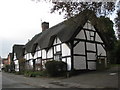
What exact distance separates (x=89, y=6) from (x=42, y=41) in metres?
22.0

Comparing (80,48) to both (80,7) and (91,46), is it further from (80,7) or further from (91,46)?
(80,7)

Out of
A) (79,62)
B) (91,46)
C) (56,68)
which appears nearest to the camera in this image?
(56,68)

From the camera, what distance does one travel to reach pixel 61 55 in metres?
29.8

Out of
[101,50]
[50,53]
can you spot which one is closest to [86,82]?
[101,50]

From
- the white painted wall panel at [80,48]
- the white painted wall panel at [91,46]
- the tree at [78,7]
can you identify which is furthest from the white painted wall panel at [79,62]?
the tree at [78,7]

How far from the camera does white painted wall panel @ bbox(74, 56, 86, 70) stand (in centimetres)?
2795

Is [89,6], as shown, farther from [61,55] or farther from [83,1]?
[61,55]

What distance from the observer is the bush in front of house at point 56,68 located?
2730cm

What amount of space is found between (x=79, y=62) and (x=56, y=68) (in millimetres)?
3005

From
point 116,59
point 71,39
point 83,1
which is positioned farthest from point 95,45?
point 83,1

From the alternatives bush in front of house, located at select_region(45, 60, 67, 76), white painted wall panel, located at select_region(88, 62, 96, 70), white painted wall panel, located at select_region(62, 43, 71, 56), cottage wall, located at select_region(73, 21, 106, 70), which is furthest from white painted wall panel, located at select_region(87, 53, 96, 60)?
bush in front of house, located at select_region(45, 60, 67, 76)

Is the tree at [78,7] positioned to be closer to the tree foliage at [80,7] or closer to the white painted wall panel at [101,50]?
the tree foliage at [80,7]

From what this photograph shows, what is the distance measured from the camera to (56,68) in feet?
89.8

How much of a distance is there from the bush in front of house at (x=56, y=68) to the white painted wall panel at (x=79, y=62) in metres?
1.37
